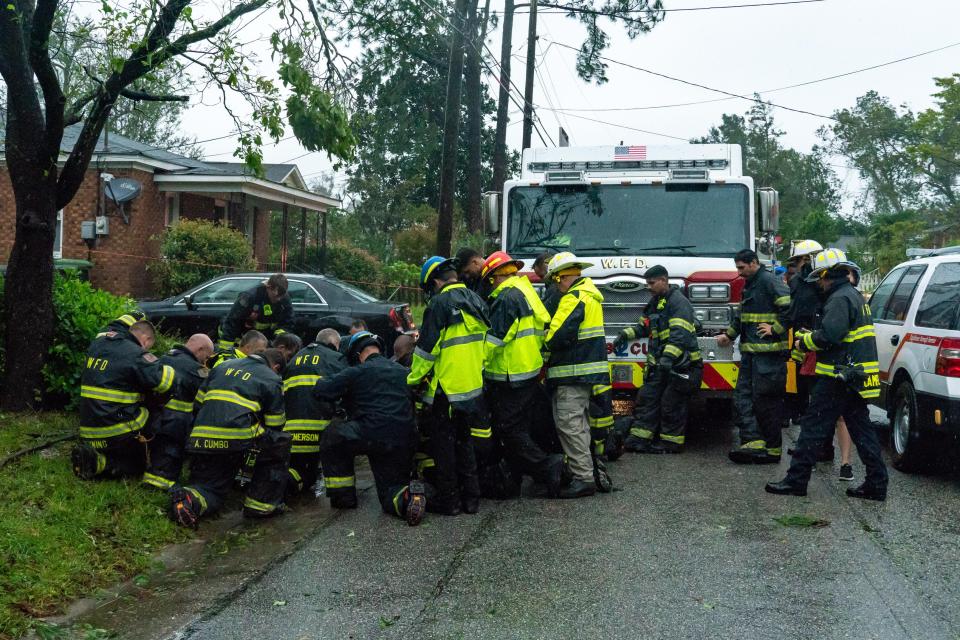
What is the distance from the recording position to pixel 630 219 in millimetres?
10172

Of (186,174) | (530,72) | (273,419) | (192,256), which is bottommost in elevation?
(273,419)

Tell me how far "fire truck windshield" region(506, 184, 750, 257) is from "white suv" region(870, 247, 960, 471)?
63.7 inches

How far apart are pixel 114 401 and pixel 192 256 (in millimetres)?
14187

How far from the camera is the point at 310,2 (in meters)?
9.93

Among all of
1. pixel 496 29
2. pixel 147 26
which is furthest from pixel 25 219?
pixel 496 29

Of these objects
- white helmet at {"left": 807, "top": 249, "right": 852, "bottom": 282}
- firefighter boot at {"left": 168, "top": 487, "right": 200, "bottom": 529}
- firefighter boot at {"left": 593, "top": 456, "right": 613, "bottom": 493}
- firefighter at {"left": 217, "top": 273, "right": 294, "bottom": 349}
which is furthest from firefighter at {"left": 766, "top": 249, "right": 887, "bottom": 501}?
firefighter at {"left": 217, "top": 273, "right": 294, "bottom": 349}

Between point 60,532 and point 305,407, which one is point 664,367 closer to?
point 305,407

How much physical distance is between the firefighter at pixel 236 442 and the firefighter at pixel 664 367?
12.0 feet

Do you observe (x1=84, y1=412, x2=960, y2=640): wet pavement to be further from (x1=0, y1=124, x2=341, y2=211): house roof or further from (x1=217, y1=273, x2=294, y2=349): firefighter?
(x1=0, y1=124, x2=341, y2=211): house roof

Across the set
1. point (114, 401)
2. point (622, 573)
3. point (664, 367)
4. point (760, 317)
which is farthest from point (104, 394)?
point (760, 317)

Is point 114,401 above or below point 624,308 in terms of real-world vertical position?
below

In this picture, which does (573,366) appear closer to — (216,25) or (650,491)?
(650,491)

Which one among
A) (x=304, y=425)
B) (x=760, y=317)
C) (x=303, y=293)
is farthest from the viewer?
(x=303, y=293)

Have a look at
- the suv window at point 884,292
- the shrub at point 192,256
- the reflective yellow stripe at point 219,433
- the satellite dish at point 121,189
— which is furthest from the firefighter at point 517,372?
the satellite dish at point 121,189
